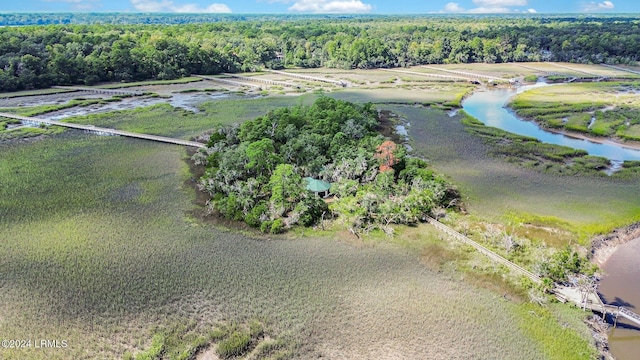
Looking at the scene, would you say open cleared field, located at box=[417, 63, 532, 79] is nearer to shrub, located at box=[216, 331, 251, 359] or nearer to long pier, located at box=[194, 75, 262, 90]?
long pier, located at box=[194, 75, 262, 90]

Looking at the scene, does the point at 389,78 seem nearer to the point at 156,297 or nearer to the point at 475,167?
the point at 475,167

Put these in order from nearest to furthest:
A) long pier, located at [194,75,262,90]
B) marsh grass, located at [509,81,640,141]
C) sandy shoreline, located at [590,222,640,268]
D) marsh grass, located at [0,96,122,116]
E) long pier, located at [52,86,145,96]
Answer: sandy shoreline, located at [590,222,640,268], marsh grass, located at [509,81,640,141], marsh grass, located at [0,96,122,116], long pier, located at [52,86,145,96], long pier, located at [194,75,262,90]

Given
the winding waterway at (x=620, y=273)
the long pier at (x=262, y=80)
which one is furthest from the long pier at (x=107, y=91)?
the winding waterway at (x=620, y=273)

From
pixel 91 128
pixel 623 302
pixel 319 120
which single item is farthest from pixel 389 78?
pixel 623 302

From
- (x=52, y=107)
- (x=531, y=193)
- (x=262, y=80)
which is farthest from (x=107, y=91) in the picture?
(x=531, y=193)

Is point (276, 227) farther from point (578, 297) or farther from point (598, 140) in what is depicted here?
point (598, 140)

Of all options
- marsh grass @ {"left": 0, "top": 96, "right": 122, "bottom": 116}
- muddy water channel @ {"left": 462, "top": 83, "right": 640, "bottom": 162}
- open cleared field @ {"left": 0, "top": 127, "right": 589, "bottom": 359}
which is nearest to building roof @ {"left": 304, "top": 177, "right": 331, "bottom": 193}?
open cleared field @ {"left": 0, "top": 127, "right": 589, "bottom": 359}
